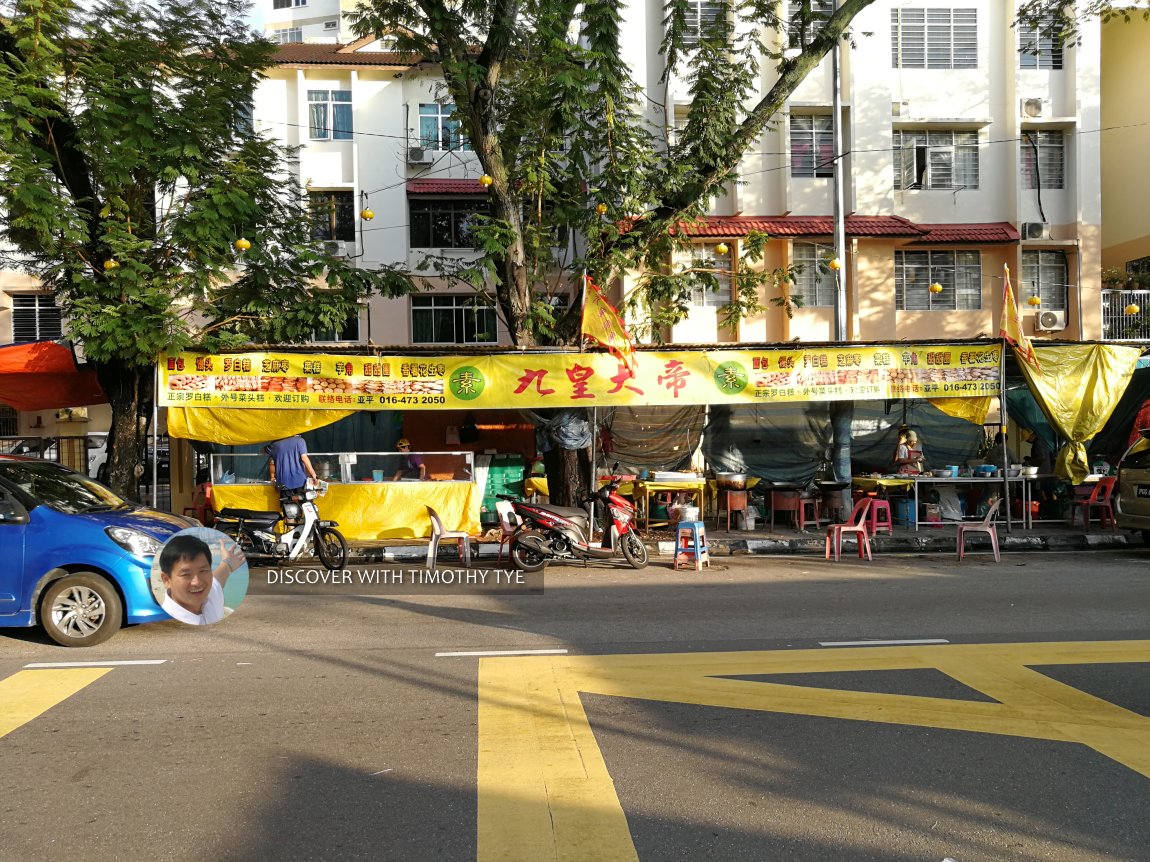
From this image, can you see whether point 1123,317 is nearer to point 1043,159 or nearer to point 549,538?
point 1043,159

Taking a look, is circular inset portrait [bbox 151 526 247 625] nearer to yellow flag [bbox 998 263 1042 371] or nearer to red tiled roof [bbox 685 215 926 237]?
yellow flag [bbox 998 263 1042 371]

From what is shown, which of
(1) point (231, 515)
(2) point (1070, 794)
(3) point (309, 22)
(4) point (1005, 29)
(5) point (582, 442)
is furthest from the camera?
(3) point (309, 22)

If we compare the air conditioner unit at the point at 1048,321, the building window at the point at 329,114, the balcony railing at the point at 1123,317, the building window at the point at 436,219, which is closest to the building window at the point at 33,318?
A: the building window at the point at 329,114

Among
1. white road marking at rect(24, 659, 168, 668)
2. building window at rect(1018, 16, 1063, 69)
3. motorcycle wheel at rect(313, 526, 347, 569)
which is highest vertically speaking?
building window at rect(1018, 16, 1063, 69)

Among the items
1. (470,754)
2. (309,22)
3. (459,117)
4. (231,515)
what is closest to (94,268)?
(231,515)

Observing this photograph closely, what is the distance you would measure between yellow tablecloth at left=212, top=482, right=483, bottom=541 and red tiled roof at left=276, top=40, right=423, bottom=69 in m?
14.0

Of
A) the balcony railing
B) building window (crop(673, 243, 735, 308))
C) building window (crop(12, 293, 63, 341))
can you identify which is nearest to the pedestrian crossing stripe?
building window (crop(673, 243, 735, 308))

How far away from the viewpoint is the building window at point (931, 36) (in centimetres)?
2275

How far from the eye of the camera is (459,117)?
13.5 m

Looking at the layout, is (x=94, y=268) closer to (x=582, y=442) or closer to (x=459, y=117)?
(x=459, y=117)

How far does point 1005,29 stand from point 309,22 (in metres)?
33.3

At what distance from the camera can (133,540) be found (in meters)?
7.45

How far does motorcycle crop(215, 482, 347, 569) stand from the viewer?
1128cm

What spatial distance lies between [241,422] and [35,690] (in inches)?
275
